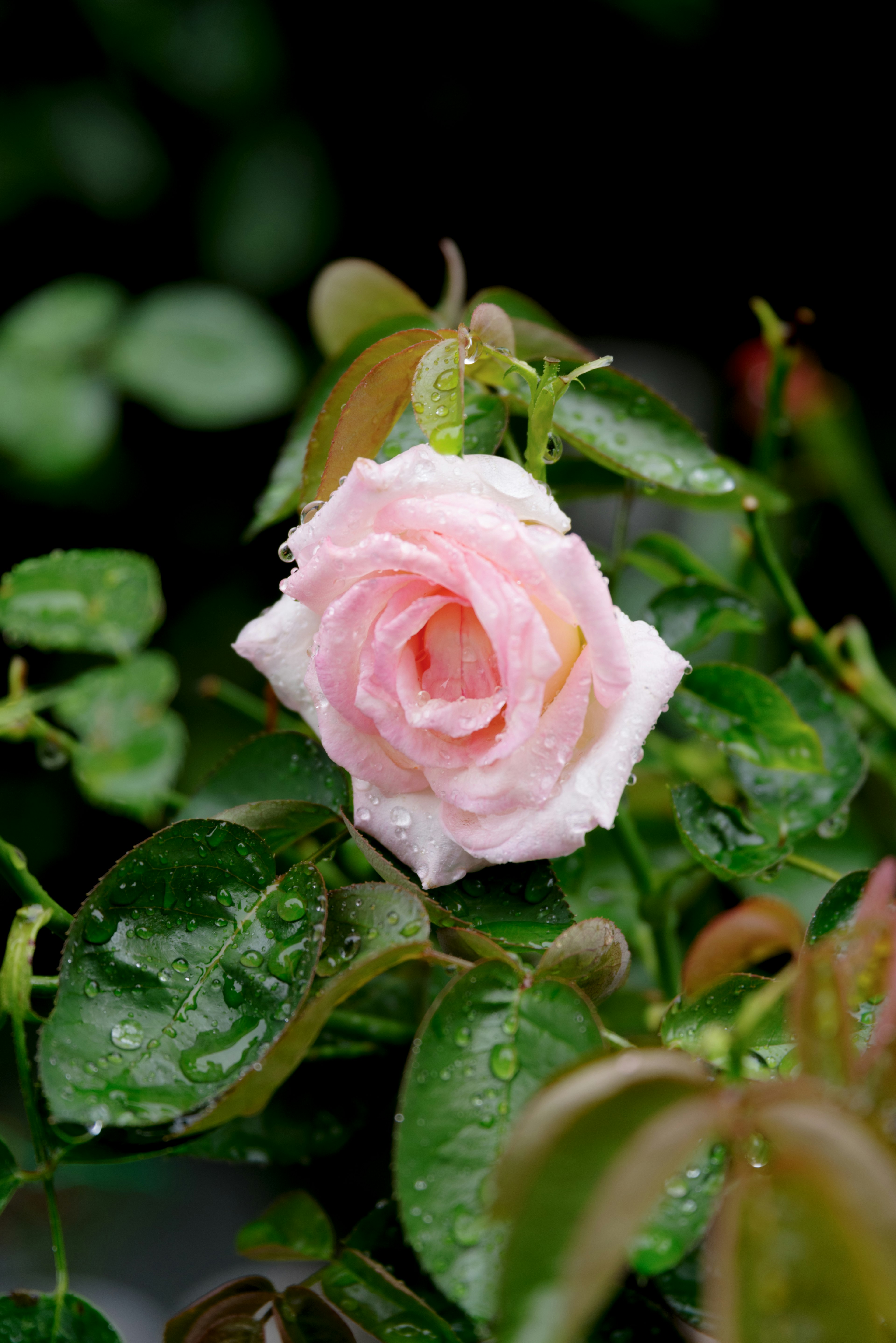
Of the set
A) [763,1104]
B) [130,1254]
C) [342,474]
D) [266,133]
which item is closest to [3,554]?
[266,133]

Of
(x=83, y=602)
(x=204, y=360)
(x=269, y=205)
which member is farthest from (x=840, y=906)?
(x=269, y=205)

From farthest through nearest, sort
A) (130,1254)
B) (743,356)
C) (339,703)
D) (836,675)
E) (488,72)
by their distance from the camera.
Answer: (488,72), (743,356), (130,1254), (836,675), (339,703)

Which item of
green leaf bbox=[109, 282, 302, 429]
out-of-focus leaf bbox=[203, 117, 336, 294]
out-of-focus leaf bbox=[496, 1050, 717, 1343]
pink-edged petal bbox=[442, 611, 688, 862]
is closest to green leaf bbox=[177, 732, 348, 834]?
pink-edged petal bbox=[442, 611, 688, 862]

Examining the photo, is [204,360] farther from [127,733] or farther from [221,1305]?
[221,1305]

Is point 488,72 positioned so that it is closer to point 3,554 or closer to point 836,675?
point 3,554

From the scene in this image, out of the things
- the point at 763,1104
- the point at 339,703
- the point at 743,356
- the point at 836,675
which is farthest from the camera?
the point at 743,356

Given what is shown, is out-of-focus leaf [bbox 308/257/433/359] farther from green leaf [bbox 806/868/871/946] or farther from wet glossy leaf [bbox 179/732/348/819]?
green leaf [bbox 806/868/871/946]

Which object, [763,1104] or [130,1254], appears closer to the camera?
[763,1104]
